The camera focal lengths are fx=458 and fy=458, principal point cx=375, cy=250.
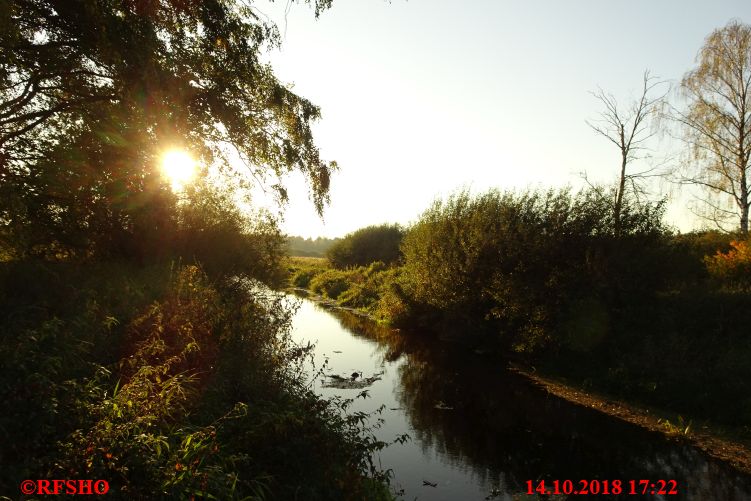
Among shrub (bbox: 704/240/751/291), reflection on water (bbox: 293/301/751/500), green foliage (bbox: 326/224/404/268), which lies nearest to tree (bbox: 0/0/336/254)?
reflection on water (bbox: 293/301/751/500)

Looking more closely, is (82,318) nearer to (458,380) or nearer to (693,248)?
(458,380)

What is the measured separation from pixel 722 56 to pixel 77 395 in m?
30.9

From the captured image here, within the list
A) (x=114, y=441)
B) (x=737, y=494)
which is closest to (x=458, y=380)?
(x=737, y=494)

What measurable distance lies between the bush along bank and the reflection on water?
2.36 meters

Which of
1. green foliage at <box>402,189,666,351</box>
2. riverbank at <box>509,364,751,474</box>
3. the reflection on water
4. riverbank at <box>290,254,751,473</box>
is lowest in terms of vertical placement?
the reflection on water

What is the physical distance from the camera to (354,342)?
72.3 ft

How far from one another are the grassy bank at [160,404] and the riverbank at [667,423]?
26.5 ft

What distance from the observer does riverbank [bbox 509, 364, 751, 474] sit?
10164mm

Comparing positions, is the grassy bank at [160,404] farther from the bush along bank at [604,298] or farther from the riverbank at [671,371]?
the bush along bank at [604,298]

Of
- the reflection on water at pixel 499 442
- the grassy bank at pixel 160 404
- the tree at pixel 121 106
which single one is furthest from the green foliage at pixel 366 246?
the grassy bank at pixel 160 404

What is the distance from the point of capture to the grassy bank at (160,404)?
4422 mm

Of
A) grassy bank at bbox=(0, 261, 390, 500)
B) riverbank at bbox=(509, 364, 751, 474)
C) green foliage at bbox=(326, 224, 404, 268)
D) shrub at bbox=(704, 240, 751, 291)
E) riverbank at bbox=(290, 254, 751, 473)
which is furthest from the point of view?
green foliage at bbox=(326, 224, 404, 268)

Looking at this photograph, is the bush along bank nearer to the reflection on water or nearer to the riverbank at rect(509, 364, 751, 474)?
the riverbank at rect(509, 364, 751, 474)

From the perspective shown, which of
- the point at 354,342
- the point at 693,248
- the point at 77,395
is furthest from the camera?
the point at 354,342
